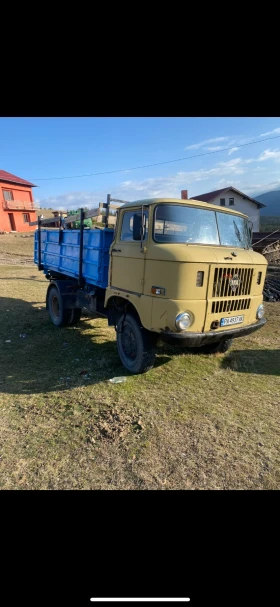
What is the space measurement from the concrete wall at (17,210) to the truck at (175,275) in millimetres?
29923

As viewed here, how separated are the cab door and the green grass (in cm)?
131

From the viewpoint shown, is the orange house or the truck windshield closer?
the truck windshield

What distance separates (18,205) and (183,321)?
3482 cm

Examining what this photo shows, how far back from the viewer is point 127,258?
13.7 feet

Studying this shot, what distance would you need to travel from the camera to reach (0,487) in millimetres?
2398

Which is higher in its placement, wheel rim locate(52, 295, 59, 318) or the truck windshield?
the truck windshield

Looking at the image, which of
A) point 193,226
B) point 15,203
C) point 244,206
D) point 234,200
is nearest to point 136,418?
point 193,226

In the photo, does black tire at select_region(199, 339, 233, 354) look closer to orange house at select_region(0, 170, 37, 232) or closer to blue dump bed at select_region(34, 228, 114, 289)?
blue dump bed at select_region(34, 228, 114, 289)

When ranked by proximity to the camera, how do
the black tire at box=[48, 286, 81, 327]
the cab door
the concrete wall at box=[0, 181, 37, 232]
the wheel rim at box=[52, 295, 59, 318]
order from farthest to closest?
the concrete wall at box=[0, 181, 37, 232], the wheel rim at box=[52, 295, 59, 318], the black tire at box=[48, 286, 81, 327], the cab door

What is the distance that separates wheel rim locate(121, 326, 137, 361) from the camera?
4262 millimetres

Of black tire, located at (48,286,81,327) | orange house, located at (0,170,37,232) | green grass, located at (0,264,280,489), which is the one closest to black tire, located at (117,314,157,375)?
green grass, located at (0,264,280,489)
